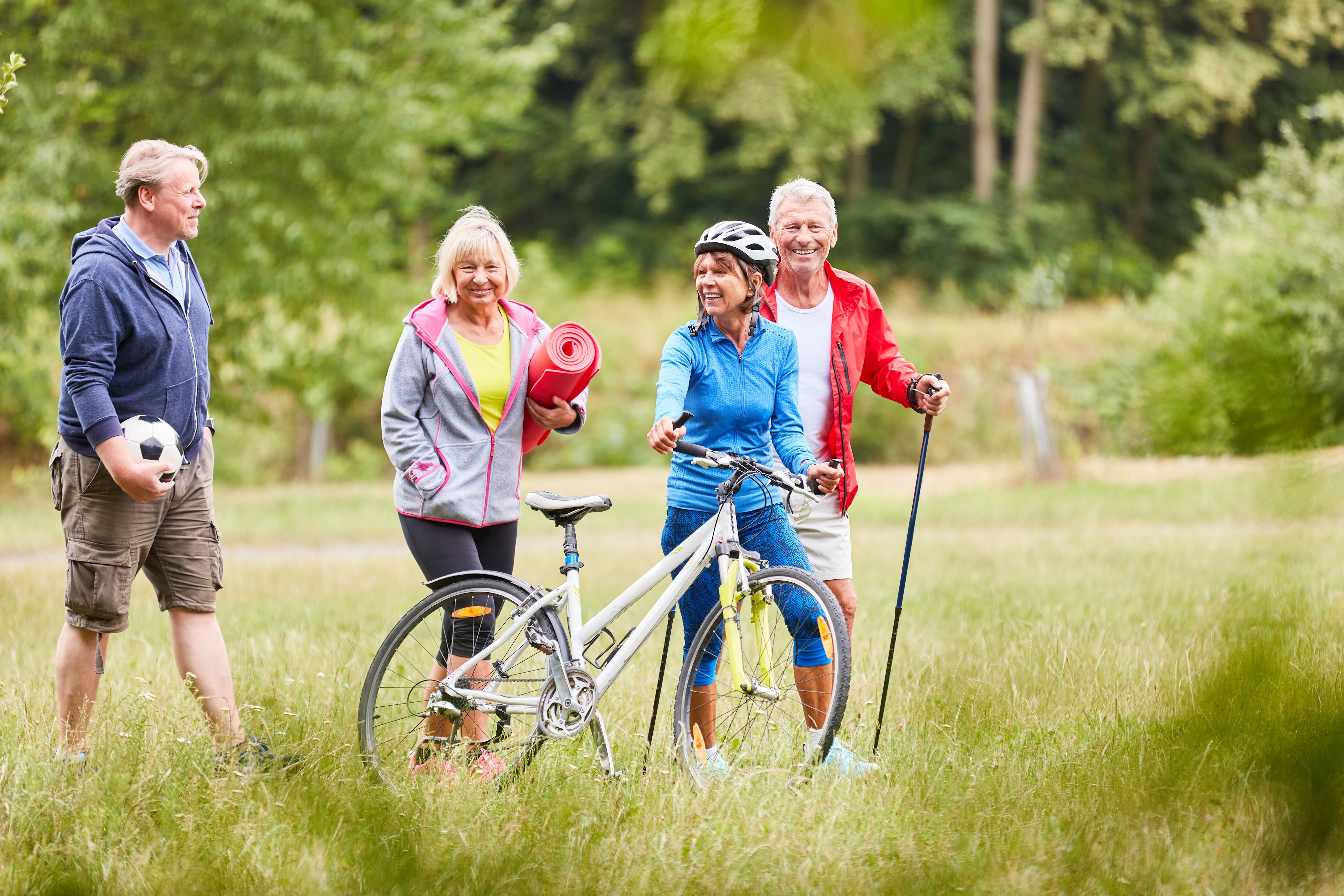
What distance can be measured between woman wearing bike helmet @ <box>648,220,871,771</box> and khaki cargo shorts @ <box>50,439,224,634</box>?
1494 millimetres

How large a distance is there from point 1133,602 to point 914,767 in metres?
4.03

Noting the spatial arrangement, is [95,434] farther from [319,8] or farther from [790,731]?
[319,8]

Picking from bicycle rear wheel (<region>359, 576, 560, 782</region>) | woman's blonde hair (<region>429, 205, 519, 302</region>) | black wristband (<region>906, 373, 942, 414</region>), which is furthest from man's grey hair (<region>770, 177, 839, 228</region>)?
bicycle rear wheel (<region>359, 576, 560, 782</region>)

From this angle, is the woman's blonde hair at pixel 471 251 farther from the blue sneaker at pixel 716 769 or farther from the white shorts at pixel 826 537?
the blue sneaker at pixel 716 769

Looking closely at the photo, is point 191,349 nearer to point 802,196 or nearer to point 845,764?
point 802,196

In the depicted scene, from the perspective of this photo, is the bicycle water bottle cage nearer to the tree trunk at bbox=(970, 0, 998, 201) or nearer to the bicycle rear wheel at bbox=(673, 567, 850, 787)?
the bicycle rear wheel at bbox=(673, 567, 850, 787)

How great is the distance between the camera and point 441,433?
3.92 m

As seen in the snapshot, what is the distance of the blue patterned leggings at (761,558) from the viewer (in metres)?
3.82

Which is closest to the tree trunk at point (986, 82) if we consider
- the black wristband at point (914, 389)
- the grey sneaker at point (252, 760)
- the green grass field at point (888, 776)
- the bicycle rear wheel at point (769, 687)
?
the green grass field at point (888, 776)

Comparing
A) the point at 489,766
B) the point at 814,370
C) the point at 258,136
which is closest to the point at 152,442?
the point at 489,766

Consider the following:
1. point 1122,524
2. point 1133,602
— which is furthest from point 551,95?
point 1122,524

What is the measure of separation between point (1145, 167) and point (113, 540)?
2.97 m

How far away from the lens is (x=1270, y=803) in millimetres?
1224

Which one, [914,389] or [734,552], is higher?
[914,389]
